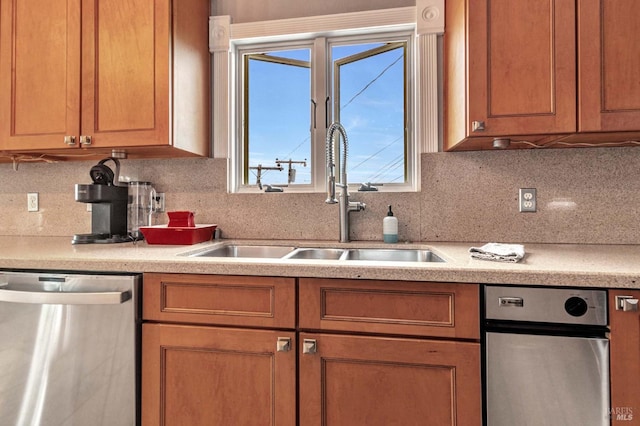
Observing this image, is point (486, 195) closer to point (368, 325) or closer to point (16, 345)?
point (368, 325)

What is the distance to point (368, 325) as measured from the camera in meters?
1.07

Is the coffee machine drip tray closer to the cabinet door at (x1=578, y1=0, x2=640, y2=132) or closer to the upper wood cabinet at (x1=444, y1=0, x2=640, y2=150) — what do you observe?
the upper wood cabinet at (x1=444, y1=0, x2=640, y2=150)

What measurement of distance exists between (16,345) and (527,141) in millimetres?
2150

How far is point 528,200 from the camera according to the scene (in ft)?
5.30

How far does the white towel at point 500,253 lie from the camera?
1117 mm

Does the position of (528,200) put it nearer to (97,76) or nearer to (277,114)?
(277,114)

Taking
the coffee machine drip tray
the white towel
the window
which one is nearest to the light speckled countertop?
the white towel

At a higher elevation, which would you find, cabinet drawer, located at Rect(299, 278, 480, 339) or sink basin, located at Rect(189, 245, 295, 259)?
sink basin, located at Rect(189, 245, 295, 259)

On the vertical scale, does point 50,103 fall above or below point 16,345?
above

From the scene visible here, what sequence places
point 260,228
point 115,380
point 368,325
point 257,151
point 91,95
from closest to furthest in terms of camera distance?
point 368,325 < point 115,380 < point 91,95 < point 260,228 < point 257,151

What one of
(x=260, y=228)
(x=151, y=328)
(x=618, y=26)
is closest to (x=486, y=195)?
(x=618, y=26)

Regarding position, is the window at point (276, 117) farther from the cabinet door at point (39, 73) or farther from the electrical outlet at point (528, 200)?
the electrical outlet at point (528, 200)

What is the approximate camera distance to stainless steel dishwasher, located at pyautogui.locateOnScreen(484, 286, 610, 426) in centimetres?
94

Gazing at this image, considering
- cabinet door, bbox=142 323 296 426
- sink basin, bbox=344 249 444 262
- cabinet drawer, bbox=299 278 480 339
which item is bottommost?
cabinet door, bbox=142 323 296 426
